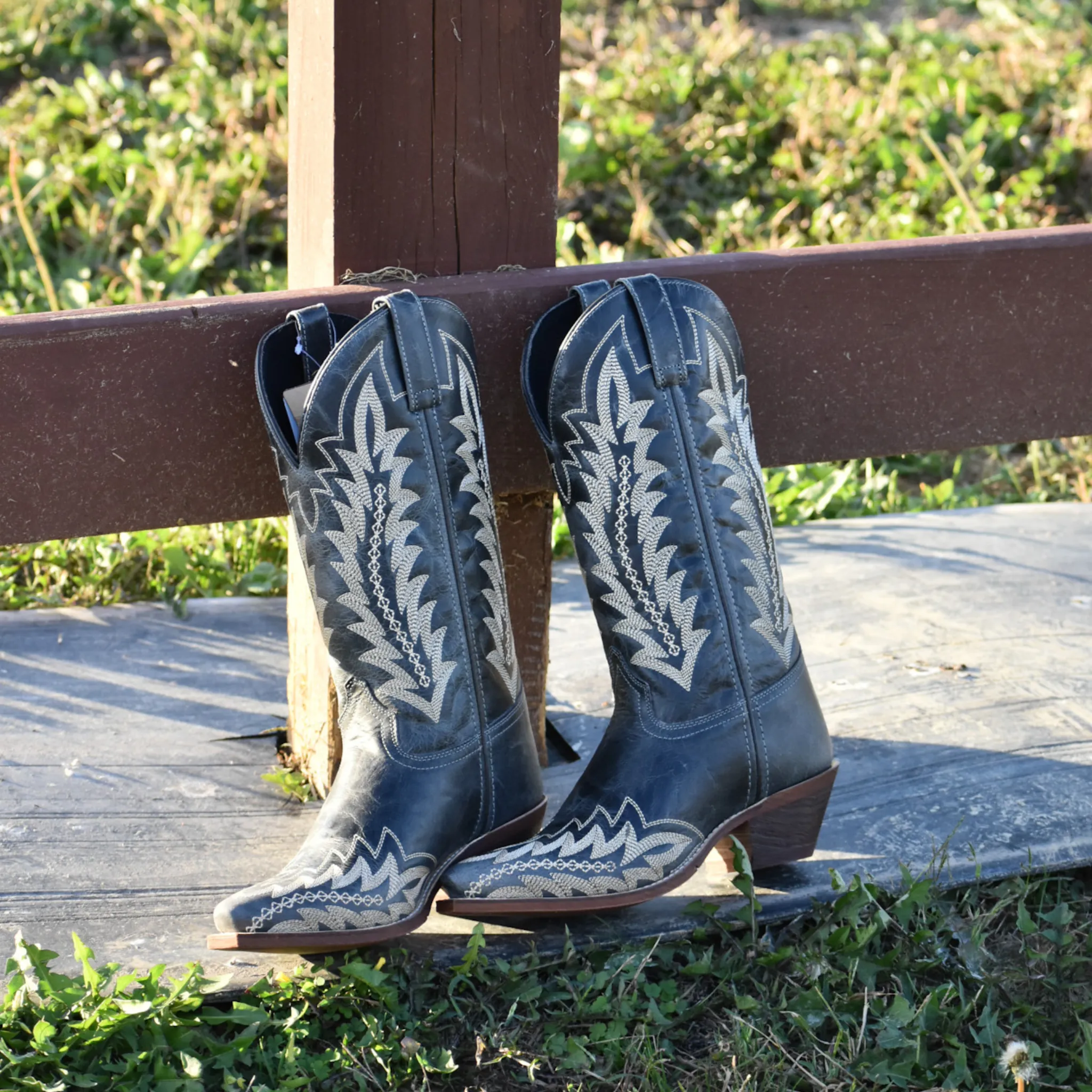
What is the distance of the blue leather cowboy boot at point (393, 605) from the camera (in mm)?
Result: 1554

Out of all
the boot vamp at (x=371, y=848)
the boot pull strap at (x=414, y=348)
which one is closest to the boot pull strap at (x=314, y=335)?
the boot pull strap at (x=414, y=348)

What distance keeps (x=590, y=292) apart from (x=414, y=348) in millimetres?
248

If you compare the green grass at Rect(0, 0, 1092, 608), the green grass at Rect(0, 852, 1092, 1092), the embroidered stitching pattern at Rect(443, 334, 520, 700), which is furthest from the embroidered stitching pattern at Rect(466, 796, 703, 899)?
the green grass at Rect(0, 0, 1092, 608)

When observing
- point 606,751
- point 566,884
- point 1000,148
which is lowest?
point 566,884

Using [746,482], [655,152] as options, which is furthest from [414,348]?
[655,152]

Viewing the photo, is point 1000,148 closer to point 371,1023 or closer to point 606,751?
point 606,751

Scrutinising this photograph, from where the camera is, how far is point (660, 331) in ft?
5.37

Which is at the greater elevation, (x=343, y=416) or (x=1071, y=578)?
(x=343, y=416)

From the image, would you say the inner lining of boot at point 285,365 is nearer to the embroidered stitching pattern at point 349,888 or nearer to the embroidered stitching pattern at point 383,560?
the embroidered stitching pattern at point 383,560

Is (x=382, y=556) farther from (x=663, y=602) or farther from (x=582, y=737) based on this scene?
(x=582, y=737)

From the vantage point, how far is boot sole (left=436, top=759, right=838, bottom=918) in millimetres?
1588

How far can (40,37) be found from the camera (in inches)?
192

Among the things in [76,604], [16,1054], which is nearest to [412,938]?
[16,1054]

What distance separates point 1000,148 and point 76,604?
11.2 feet
